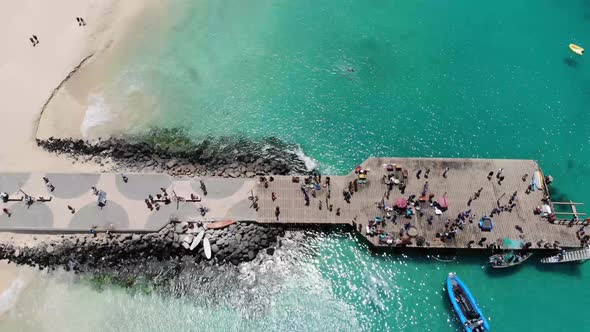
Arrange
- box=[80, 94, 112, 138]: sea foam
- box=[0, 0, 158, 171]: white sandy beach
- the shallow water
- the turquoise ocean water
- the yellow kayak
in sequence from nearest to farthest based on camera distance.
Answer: the shallow water
the turquoise ocean water
box=[0, 0, 158, 171]: white sandy beach
box=[80, 94, 112, 138]: sea foam
the yellow kayak

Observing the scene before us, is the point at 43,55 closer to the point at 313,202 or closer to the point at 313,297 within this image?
the point at 313,202

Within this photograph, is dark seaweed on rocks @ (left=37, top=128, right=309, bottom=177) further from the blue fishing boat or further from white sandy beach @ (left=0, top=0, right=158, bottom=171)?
the blue fishing boat

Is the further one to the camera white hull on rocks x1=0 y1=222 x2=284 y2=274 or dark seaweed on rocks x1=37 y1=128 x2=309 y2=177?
dark seaweed on rocks x1=37 y1=128 x2=309 y2=177

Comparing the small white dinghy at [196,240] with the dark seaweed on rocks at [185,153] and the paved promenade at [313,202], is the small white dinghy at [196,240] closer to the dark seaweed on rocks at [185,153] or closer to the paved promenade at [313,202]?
the paved promenade at [313,202]

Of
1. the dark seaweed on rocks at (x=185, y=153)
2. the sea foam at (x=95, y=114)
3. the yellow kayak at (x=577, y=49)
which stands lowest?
the dark seaweed on rocks at (x=185, y=153)

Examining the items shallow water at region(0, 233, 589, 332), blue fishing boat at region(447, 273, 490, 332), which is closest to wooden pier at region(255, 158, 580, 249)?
shallow water at region(0, 233, 589, 332)

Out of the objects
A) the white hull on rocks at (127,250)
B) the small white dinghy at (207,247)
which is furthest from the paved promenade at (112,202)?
the small white dinghy at (207,247)
